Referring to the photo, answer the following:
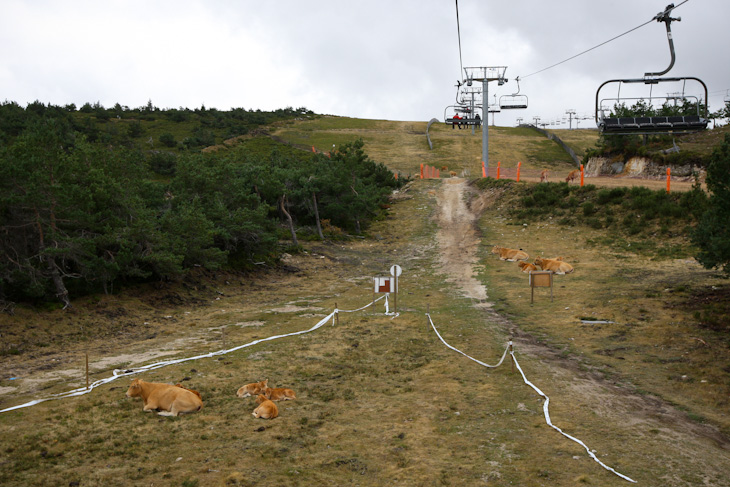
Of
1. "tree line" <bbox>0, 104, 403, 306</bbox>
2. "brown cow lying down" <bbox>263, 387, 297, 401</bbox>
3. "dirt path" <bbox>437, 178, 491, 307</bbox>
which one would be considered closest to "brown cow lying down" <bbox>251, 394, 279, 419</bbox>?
"brown cow lying down" <bbox>263, 387, 297, 401</bbox>

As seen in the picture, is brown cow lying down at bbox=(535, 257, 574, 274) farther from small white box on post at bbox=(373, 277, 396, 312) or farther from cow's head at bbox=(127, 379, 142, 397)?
cow's head at bbox=(127, 379, 142, 397)

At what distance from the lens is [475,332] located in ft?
46.9

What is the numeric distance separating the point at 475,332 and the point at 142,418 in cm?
859

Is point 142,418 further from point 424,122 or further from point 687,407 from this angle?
point 424,122

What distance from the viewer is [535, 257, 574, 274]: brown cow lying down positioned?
69.7 ft

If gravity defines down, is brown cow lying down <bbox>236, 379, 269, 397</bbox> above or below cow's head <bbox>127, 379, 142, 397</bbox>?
below

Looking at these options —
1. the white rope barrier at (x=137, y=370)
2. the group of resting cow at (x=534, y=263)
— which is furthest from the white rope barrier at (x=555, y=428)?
the group of resting cow at (x=534, y=263)

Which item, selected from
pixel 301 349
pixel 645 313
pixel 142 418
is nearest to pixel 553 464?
pixel 142 418

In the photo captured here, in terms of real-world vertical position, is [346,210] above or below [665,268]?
above

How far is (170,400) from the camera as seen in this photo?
9.03m

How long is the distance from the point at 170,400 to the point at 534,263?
1755 centimetres

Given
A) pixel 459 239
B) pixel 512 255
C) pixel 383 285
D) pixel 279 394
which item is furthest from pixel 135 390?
pixel 459 239

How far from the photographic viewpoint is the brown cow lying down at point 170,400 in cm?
898

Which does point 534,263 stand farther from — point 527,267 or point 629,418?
point 629,418
